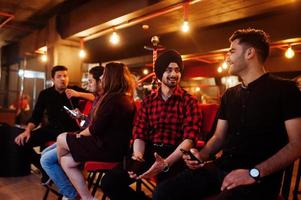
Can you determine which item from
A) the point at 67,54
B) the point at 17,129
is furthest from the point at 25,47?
the point at 17,129

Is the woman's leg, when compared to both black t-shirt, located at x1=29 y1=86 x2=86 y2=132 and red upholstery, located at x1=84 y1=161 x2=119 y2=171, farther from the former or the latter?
black t-shirt, located at x1=29 y1=86 x2=86 y2=132

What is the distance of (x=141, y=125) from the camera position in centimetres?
234

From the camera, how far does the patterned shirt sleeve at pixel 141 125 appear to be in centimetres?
232

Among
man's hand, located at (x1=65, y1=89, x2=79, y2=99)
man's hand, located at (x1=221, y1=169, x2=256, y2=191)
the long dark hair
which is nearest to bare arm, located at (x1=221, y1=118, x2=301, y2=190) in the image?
man's hand, located at (x1=221, y1=169, x2=256, y2=191)

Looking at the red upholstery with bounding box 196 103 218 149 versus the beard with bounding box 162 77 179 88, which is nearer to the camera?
the beard with bounding box 162 77 179 88

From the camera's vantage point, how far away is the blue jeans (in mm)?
2727

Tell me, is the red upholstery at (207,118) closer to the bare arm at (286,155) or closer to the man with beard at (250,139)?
the man with beard at (250,139)

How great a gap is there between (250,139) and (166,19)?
554 cm

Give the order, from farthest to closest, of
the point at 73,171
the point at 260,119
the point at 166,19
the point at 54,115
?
1. the point at 166,19
2. the point at 54,115
3. the point at 73,171
4. the point at 260,119

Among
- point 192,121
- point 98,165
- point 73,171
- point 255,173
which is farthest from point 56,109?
point 255,173

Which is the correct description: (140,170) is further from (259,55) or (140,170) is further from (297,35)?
(297,35)

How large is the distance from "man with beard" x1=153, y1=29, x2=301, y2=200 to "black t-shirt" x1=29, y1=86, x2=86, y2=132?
84.2 inches

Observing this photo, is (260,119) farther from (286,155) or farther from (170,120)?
(170,120)

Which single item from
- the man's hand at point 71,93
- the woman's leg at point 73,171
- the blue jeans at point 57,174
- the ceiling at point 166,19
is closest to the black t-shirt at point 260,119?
the woman's leg at point 73,171
